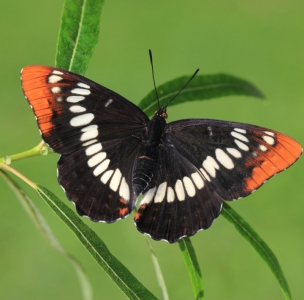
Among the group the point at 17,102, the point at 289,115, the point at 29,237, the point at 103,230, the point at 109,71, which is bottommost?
the point at 29,237

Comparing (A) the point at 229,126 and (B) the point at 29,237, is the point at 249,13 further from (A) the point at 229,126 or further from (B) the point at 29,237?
(A) the point at 229,126

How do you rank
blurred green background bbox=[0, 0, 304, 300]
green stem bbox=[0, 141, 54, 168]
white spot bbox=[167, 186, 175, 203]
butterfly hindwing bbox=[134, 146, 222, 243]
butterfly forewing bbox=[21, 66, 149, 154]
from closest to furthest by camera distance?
green stem bbox=[0, 141, 54, 168] → butterfly forewing bbox=[21, 66, 149, 154] → butterfly hindwing bbox=[134, 146, 222, 243] → white spot bbox=[167, 186, 175, 203] → blurred green background bbox=[0, 0, 304, 300]

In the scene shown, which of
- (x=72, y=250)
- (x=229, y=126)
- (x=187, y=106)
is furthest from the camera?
(x=187, y=106)

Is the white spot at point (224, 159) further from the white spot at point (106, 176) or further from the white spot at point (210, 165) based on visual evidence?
the white spot at point (106, 176)

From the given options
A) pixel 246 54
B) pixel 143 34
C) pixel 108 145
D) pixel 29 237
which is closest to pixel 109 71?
pixel 143 34

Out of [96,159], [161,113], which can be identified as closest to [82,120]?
[96,159]

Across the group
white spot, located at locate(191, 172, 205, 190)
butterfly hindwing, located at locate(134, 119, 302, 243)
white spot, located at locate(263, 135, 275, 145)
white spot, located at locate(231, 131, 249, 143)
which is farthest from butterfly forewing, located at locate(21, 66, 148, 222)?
white spot, located at locate(263, 135, 275, 145)

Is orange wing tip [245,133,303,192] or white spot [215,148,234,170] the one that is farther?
white spot [215,148,234,170]

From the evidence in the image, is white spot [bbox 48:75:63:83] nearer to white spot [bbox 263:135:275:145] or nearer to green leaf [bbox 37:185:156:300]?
green leaf [bbox 37:185:156:300]
